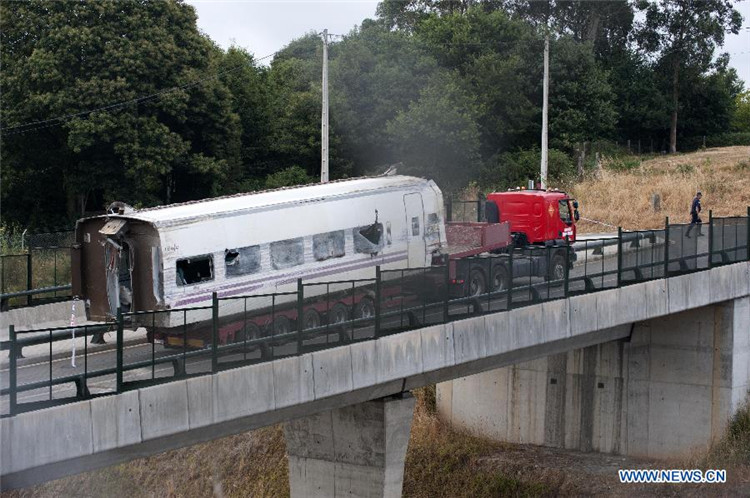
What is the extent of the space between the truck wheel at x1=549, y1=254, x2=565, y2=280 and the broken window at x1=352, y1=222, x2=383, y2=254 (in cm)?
368

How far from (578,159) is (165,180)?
21.7 metres

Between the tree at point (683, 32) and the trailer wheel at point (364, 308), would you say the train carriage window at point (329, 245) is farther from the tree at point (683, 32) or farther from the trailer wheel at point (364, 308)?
the tree at point (683, 32)

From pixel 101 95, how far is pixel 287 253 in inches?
809

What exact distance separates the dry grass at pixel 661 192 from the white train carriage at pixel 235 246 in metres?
24.5

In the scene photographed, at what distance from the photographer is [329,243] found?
23.4 m

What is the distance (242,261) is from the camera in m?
21.3

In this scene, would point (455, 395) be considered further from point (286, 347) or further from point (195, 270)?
point (286, 347)

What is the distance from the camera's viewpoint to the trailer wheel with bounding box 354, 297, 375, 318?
20.5m

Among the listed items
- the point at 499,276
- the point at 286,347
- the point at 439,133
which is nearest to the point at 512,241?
the point at 499,276

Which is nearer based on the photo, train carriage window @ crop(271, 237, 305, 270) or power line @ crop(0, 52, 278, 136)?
train carriage window @ crop(271, 237, 305, 270)

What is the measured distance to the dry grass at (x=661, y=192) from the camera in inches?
1901

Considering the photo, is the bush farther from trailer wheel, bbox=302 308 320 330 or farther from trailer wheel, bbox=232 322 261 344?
trailer wheel, bbox=232 322 261 344

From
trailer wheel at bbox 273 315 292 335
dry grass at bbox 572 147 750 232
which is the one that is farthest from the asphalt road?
dry grass at bbox 572 147 750 232

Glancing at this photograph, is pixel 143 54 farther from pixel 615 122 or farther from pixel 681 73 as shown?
pixel 681 73
